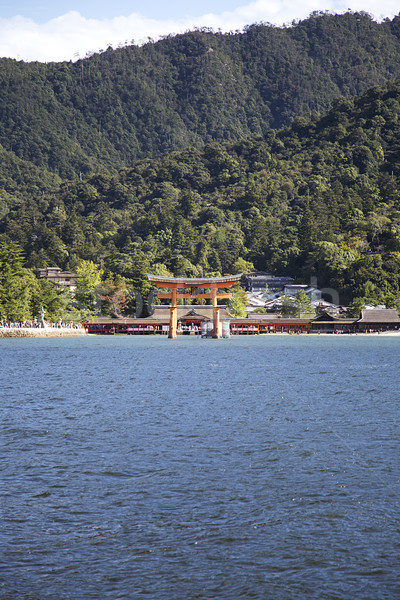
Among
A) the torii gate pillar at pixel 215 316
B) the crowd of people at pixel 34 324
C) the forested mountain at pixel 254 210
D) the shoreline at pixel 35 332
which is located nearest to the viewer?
the shoreline at pixel 35 332

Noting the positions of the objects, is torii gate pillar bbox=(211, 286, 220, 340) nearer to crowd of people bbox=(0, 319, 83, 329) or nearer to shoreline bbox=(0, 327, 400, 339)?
shoreline bbox=(0, 327, 400, 339)

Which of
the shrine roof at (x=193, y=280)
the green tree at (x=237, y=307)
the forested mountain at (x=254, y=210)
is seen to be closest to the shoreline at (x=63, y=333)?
the green tree at (x=237, y=307)

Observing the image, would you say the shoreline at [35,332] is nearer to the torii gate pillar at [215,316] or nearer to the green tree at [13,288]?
the green tree at [13,288]

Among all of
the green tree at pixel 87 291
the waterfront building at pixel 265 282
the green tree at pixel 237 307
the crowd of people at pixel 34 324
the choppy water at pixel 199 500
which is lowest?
the choppy water at pixel 199 500

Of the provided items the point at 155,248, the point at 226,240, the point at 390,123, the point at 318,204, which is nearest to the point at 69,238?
the point at 155,248

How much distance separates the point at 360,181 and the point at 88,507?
435 feet

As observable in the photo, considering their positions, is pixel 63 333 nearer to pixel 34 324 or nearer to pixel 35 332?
pixel 34 324

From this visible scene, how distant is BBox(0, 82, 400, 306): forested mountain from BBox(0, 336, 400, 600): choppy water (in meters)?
71.6

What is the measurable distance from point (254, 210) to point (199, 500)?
423 feet

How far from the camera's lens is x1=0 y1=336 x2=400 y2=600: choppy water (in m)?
6.98

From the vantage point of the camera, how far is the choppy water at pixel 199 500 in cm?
698

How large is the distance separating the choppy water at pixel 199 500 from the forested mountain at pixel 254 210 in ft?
235

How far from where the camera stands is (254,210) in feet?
447

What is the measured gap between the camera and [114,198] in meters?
144
